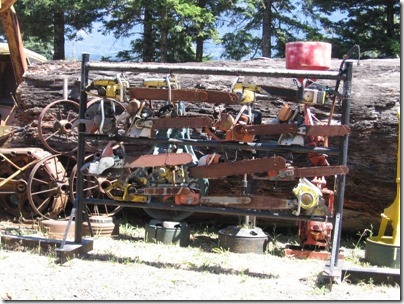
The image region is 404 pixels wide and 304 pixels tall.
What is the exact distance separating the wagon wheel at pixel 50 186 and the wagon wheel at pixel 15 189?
0.13 m

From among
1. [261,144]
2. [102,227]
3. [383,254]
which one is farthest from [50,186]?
[383,254]

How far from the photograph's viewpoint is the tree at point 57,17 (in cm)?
1720

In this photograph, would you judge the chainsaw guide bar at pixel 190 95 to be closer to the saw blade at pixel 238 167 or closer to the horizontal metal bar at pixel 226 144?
the horizontal metal bar at pixel 226 144

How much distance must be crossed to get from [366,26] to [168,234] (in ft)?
35.1

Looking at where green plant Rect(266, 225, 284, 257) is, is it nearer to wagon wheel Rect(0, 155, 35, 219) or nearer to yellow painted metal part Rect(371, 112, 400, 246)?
yellow painted metal part Rect(371, 112, 400, 246)

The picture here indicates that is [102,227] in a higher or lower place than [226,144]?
lower

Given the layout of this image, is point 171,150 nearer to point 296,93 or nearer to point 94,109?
point 94,109

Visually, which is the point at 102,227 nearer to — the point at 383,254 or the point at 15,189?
the point at 15,189

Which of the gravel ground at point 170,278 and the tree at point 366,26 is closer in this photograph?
the gravel ground at point 170,278

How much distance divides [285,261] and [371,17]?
1096cm

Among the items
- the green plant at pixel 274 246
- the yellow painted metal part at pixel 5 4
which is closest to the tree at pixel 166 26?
the yellow painted metal part at pixel 5 4

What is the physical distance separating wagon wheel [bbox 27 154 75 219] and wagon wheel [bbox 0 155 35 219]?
13 cm

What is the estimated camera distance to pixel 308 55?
5.46 meters

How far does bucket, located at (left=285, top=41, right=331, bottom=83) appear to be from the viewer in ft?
17.9
